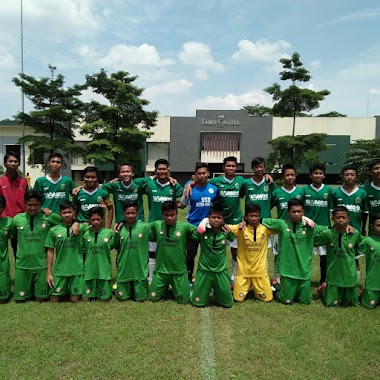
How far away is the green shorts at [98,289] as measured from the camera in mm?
4824

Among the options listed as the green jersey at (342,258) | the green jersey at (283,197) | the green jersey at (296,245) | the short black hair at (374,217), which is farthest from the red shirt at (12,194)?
the short black hair at (374,217)

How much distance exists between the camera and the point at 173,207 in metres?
4.84

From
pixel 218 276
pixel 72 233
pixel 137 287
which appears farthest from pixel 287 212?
pixel 72 233

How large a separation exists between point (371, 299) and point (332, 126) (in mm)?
37728

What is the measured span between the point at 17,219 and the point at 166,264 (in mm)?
2081

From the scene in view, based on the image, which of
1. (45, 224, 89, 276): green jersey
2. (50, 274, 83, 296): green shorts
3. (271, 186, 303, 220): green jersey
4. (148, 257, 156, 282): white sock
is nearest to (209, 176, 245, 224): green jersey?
(271, 186, 303, 220): green jersey

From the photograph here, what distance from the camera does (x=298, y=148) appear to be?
2433 centimetres

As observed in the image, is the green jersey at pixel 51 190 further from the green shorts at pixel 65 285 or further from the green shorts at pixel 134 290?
the green shorts at pixel 134 290

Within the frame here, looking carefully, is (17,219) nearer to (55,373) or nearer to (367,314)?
(55,373)

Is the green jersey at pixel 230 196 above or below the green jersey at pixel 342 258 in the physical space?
above

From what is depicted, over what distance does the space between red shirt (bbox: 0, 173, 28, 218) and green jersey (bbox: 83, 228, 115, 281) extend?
131 cm

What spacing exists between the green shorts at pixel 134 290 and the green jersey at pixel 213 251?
0.82 meters

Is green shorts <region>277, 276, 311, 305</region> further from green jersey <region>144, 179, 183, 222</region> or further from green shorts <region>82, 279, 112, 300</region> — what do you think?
green shorts <region>82, 279, 112, 300</region>

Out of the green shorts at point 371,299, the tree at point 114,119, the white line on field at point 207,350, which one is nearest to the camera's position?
the white line on field at point 207,350
